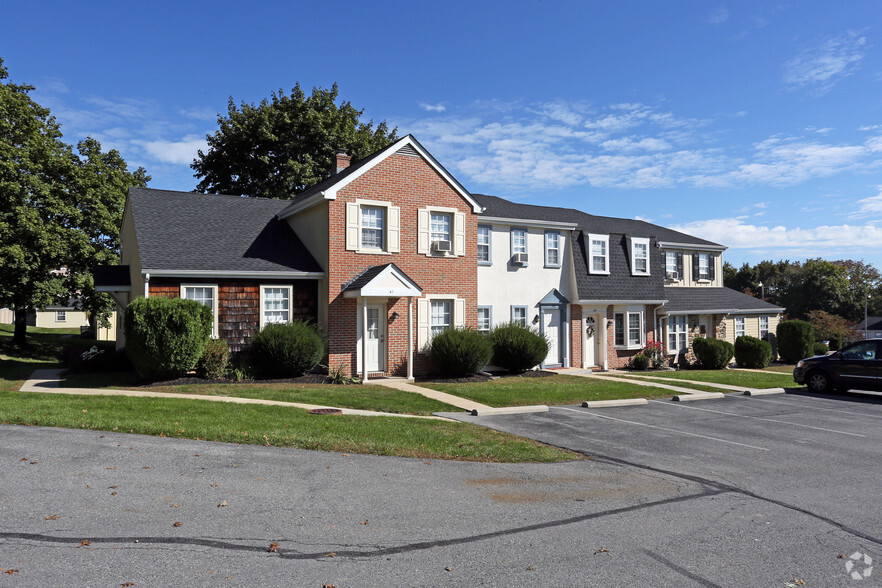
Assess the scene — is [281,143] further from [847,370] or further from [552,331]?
[847,370]

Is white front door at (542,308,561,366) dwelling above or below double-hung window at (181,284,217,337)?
below

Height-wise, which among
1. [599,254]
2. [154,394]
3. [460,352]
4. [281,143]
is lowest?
[154,394]

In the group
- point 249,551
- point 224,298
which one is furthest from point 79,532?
point 224,298

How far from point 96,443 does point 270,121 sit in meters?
30.3

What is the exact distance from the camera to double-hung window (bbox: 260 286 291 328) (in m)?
18.3

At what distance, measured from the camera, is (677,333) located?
90.8ft

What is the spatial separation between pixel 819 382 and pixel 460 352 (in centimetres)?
1103

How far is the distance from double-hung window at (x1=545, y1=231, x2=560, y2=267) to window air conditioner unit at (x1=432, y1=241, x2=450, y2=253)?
4.86 metres

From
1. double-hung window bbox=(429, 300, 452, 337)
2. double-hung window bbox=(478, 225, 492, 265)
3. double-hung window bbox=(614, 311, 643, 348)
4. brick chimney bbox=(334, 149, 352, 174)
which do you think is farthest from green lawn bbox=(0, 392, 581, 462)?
double-hung window bbox=(614, 311, 643, 348)

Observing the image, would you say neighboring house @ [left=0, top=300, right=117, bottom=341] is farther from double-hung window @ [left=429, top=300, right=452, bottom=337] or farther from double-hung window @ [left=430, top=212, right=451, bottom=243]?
double-hung window @ [left=430, top=212, right=451, bottom=243]

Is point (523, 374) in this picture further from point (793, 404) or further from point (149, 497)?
point (149, 497)

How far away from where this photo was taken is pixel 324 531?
5820mm

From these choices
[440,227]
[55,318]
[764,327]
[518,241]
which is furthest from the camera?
[55,318]

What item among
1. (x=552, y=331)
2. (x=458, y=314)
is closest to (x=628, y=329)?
(x=552, y=331)
